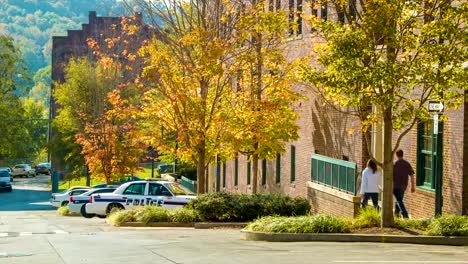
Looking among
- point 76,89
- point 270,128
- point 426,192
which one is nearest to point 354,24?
point 426,192

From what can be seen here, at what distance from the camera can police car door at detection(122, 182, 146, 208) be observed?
33844mm

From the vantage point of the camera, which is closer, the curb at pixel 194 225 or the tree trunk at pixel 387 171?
the tree trunk at pixel 387 171

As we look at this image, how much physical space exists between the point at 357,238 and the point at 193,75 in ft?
38.8

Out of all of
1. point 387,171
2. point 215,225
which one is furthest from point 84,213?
point 387,171

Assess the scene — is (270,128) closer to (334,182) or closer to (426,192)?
(334,182)

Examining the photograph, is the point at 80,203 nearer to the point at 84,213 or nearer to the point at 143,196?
the point at 84,213

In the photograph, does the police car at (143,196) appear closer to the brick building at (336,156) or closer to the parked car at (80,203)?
the parked car at (80,203)

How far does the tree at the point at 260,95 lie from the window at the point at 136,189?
137 inches

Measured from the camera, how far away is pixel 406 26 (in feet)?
67.7

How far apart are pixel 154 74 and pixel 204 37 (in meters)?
1.90

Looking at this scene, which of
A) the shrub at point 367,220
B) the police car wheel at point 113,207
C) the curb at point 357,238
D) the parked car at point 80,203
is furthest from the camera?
the parked car at point 80,203

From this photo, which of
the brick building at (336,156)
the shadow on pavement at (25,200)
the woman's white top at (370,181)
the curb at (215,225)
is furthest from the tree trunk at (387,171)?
the shadow on pavement at (25,200)

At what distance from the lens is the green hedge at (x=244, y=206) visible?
2734cm

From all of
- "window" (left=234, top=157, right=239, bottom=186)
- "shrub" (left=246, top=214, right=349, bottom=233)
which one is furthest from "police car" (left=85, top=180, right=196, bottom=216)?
"window" (left=234, top=157, right=239, bottom=186)
